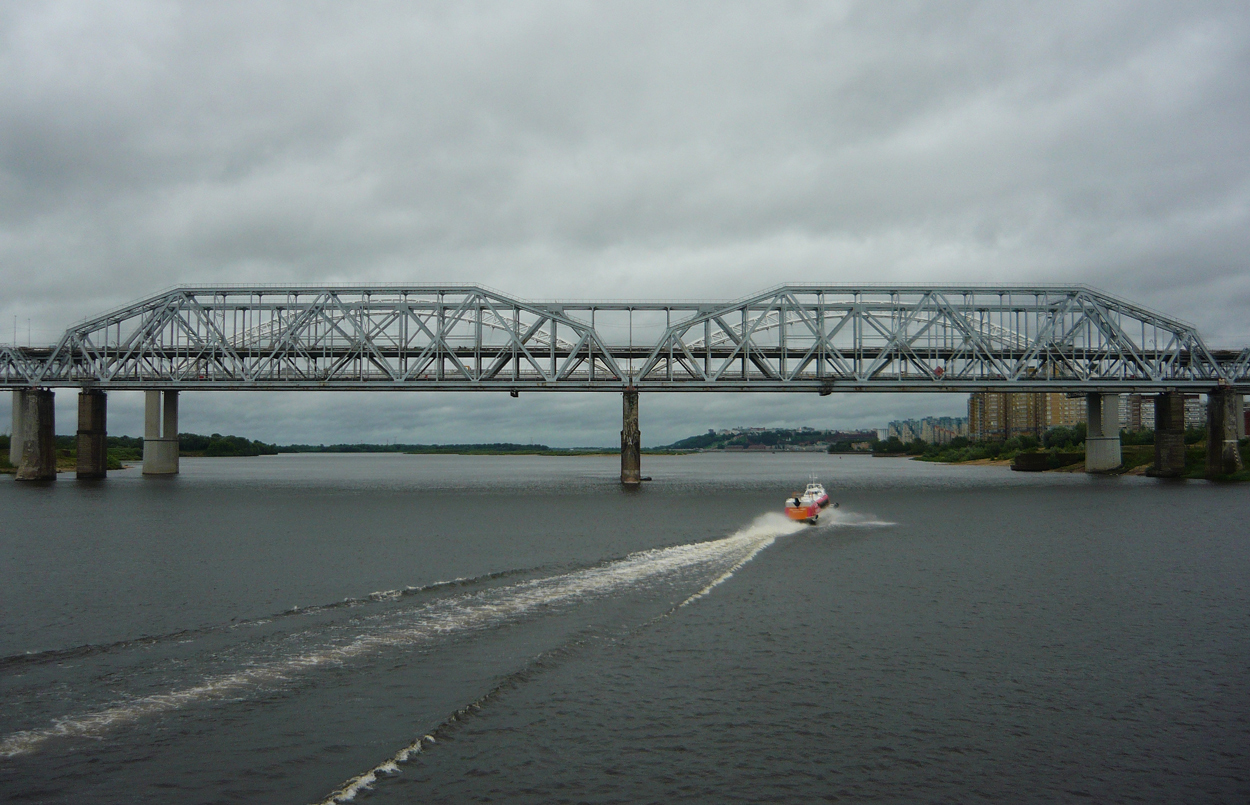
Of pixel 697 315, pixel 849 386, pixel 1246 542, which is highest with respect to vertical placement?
pixel 697 315

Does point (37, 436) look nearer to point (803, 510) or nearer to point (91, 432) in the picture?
point (91, 432)

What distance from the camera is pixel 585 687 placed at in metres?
21.4

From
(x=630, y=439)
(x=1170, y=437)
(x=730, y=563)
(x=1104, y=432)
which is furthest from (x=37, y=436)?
(x=1170, y=437)

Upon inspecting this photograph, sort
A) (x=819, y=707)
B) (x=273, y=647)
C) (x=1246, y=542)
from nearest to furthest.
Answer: (x=819, y=707)
(x=273, y=647)
(x=1246, y=542)

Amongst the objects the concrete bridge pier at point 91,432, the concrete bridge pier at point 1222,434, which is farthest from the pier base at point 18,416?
the concrete bridge pier at point 1222,434

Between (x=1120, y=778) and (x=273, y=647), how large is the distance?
22009 mm

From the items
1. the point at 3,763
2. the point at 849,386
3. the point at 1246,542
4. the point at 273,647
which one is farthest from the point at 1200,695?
the point at 849,386

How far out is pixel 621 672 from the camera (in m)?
22.7

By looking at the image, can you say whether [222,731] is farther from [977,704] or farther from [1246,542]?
[1246,542]

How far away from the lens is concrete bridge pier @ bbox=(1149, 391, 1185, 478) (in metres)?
121

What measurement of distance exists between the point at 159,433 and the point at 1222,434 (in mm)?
162709

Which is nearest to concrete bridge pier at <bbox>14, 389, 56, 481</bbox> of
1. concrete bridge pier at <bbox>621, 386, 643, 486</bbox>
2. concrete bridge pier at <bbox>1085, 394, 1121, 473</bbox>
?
concrete bridge pier at <bbox>621, 386, 643, 486</bbox>

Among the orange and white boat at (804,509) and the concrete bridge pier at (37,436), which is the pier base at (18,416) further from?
the orange and white boat at (804,509)

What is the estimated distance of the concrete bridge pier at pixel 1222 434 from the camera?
117 metres
